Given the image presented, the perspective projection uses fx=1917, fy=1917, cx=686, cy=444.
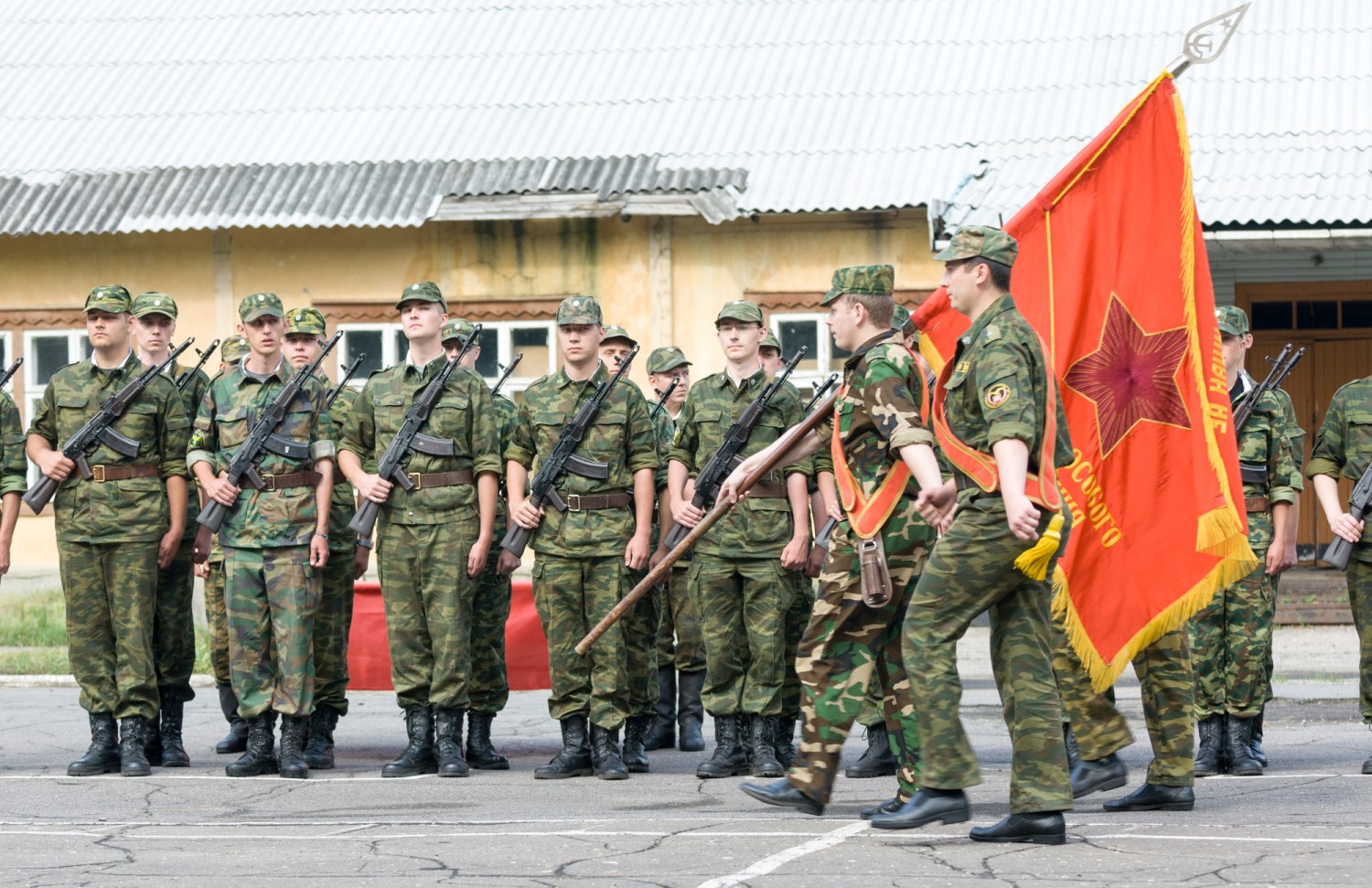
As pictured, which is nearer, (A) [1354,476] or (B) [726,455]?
(A) [1354,476]

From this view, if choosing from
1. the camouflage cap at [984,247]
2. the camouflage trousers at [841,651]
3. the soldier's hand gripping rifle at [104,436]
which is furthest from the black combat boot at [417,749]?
the camouflage cap at [984,247]

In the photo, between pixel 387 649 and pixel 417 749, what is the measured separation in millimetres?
1586

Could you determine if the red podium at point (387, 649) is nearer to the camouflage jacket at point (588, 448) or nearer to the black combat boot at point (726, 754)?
the camouflage jacket at point (588, 448)

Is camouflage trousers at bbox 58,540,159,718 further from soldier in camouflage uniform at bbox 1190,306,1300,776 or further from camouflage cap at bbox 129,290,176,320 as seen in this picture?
soldier in camouflage uniform at bbox 1190,306,1300,776

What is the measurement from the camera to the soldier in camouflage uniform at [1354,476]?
8.90 meters

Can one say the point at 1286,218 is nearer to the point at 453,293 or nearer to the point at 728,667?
the point at 453,293

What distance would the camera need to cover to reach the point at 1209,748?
352 inches

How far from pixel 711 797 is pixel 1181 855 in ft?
7.84

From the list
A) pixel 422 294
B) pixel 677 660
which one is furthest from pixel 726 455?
pixel 677 660

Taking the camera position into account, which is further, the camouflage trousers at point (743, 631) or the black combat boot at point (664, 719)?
the black combat boot at point (664, 719)

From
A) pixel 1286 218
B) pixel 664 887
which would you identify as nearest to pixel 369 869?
pixel 664 887

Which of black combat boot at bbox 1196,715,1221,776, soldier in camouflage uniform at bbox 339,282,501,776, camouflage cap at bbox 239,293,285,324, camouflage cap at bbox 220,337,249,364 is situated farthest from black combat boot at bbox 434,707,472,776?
black combat boot at bbox 1196,715,1221,776

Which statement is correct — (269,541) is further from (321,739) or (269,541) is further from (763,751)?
(763,751)

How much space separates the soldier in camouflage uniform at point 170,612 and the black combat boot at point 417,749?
49.7 inches
